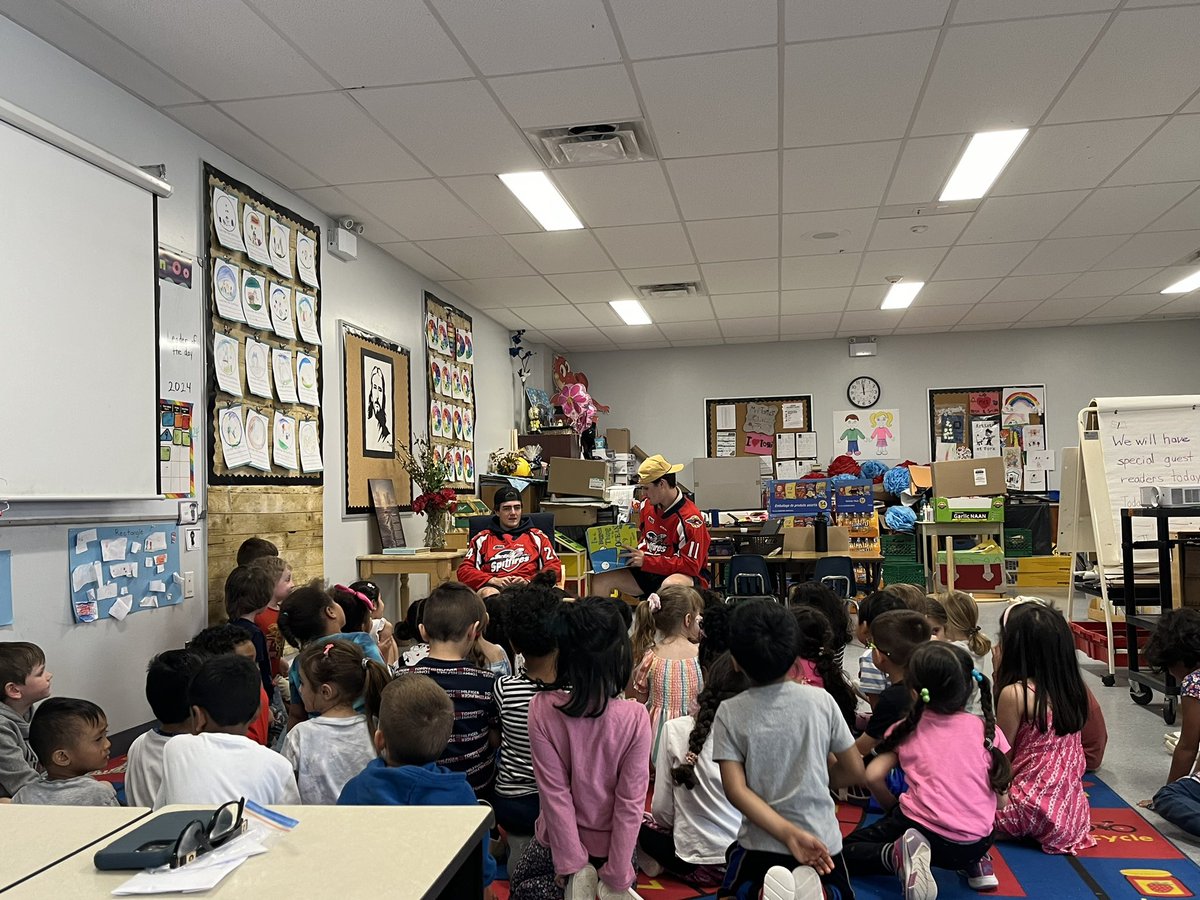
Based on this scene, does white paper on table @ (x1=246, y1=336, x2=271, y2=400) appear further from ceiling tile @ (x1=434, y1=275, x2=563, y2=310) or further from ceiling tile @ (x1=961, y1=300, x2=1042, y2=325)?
ceiling tile @ (x1=961, y1=300, x2=1042, y2=325)

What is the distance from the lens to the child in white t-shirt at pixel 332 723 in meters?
2.14

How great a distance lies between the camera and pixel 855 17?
328cm

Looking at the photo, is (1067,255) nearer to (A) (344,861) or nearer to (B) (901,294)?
(B) (901,294)

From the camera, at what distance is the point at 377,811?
1.37 meters

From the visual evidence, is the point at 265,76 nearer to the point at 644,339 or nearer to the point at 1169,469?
the point at 1169,469

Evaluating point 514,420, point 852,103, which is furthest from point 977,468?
point 852,103

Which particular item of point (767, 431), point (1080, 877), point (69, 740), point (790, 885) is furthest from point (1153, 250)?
point (69, 740)

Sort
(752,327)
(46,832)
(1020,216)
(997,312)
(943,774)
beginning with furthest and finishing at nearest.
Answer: (752,327), (997,312), (1020,216), (943,774), (46,832)

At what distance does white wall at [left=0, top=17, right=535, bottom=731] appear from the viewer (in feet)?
10.6

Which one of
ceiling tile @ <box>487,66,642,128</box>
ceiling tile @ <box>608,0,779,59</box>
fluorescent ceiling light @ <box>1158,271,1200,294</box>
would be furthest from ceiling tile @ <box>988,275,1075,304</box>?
ceiling tile @ <box>608,0,779,59</box>

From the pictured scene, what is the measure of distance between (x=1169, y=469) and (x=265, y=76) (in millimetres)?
5231

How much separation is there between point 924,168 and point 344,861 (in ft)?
15.3

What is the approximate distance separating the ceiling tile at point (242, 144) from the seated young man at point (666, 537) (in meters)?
2.46

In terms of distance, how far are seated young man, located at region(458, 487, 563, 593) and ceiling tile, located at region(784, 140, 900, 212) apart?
2333 mm
